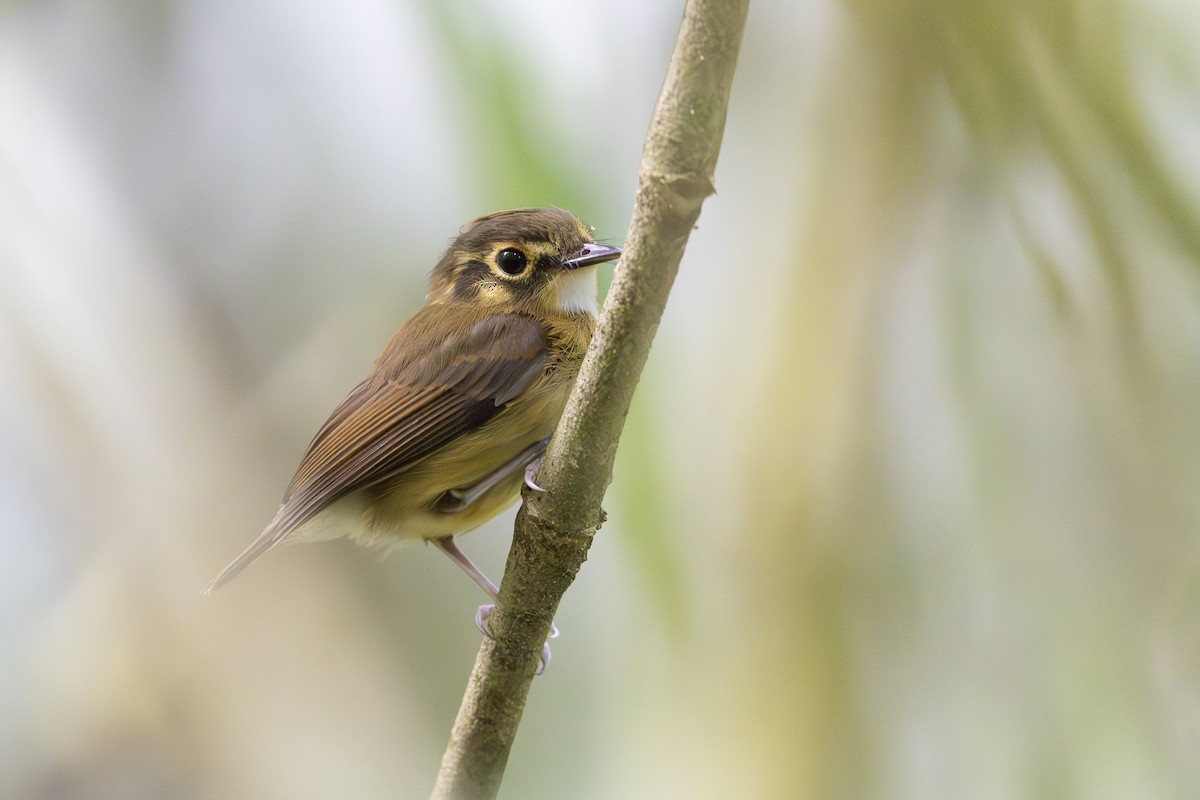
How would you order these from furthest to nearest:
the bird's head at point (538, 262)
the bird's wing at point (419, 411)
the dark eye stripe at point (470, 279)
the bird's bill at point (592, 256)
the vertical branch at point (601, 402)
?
the dark eye stripe at point (470, 279) → the bird's head at point (538, 262) → the bird's bill at point (592, 256) → the bird's wing at point (419, 411) → the vertical branch at point (601, 402)

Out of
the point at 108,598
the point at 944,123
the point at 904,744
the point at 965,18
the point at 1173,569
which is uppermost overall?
the point at 965,18

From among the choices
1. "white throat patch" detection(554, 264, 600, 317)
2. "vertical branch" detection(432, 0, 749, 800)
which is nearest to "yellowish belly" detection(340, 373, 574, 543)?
"white throat patch" detection(554, 264, 600, 317)

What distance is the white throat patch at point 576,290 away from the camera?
3209 mm

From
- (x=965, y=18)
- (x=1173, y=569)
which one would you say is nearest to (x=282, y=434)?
(x=965, y=18)

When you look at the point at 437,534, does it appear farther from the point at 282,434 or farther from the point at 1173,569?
the point at 1173,569

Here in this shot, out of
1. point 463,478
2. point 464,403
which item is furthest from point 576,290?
point 463,478

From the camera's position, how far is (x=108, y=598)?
124 inches

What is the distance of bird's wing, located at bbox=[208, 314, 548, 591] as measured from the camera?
2.91 m

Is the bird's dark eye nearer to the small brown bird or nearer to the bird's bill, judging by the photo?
the small brown bird

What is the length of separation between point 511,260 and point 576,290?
0.23 meters

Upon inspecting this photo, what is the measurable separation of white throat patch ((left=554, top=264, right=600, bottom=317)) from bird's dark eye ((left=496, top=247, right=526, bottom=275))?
5.5 inches

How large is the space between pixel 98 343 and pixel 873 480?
2.40 metres

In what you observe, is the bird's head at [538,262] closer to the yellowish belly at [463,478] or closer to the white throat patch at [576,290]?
the white throat patch at [576,290]

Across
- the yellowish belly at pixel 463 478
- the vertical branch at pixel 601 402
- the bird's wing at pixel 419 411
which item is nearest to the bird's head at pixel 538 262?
the bird's wing at pixel 419 411
